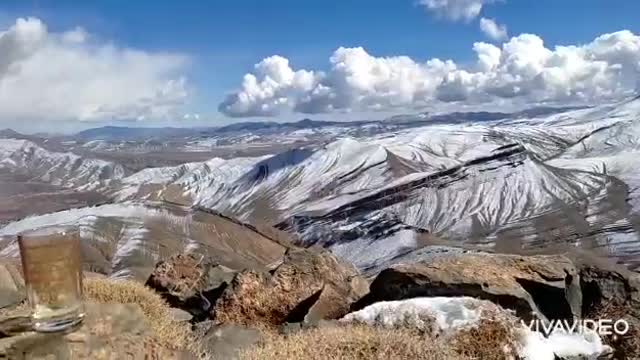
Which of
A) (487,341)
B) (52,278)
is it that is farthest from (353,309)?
(52,278)

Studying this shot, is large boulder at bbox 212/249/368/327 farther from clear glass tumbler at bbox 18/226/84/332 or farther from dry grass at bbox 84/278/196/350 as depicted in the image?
clear glass tumbler at bbox 18/226/84/332

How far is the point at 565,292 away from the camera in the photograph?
14.6 meters

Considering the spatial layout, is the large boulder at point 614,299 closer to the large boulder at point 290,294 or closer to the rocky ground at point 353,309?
the rocky ground at point 353,309

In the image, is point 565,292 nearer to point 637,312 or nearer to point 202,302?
point 637,312

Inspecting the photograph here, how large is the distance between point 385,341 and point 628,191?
666 ft

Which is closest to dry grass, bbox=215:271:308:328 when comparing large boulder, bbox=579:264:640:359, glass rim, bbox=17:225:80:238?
large boulder, bbox=579:264:640:359

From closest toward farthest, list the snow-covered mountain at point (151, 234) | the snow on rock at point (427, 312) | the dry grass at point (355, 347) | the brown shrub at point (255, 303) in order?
the dry grass at point (355, 347), the snow on rock at point (427, 312), the brown shrub at point (255, 303), the snow-covered mountain at point (151, 234)

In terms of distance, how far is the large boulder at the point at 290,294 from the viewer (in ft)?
46.9

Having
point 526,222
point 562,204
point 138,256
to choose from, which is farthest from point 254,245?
point 562,204

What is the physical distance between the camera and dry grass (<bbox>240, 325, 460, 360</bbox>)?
9695 millimetres

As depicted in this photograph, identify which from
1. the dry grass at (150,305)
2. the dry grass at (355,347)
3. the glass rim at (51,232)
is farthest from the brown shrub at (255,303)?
the glass rim at (51,232)

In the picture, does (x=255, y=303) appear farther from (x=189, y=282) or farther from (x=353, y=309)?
(x=189, y=282)

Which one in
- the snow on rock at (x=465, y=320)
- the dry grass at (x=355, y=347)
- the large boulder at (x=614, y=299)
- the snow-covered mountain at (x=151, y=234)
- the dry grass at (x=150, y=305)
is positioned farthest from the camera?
the snow-covered mountain at (x=151, y=234)

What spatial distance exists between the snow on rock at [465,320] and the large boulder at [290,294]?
1991 mm
